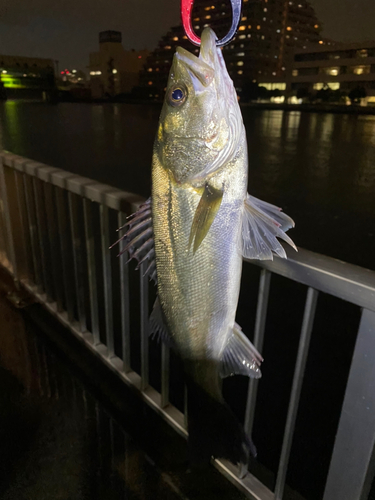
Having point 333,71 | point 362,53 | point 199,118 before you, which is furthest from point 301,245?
point 362,53

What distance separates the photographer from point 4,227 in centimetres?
407

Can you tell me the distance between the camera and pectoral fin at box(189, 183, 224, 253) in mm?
1254

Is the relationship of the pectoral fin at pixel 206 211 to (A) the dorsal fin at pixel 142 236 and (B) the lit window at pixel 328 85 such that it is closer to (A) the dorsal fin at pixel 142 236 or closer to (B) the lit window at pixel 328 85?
(A) the dorsal fin at pixel 142 236

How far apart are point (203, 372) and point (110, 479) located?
1.17 m

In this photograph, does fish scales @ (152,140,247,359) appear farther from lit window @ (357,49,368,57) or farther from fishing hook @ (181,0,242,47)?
lit window @ (357,49,368,57)

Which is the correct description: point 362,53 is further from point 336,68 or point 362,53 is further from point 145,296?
point 145,296

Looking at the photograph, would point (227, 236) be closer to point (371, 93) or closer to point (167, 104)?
point (167, 104)

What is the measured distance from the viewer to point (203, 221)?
126 centimetres

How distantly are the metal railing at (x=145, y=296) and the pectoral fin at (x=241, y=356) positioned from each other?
8.9 inches

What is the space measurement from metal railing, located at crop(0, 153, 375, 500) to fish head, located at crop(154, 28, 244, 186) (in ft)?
1.75

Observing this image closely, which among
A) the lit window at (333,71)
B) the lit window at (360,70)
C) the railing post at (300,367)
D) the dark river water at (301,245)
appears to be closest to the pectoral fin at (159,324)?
the railing post at (300,367)

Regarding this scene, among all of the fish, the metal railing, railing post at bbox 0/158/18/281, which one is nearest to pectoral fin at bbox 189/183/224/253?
the fish

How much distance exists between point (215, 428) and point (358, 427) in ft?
2.12

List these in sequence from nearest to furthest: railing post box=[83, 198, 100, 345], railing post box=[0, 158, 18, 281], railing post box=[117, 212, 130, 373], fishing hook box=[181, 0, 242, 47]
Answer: fishing hook box=[181, 0, 242, 47], railing post box=[117, 212, 130, 373], railing post box=[83, 198, 100, 345], railing post box=[0, 158, 18, 281]
